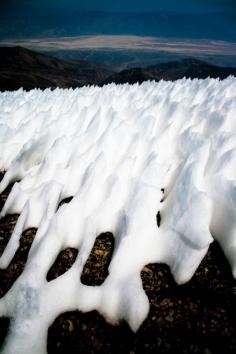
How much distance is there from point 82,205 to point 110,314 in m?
0.95

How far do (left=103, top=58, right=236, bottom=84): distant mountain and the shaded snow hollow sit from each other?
5294 centimetres

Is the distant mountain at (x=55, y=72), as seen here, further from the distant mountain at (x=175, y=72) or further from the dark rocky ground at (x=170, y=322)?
the dark rocky ground at (x=170, y=322)

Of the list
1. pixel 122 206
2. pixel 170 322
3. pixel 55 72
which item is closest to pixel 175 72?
pixel 55 72

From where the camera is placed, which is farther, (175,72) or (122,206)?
(175,72)

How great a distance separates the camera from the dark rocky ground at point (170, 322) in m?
1.67

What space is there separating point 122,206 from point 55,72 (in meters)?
106

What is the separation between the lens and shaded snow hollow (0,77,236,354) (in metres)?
1.92

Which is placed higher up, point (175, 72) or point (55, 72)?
point (55, 72)

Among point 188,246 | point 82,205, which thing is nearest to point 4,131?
point 82,205

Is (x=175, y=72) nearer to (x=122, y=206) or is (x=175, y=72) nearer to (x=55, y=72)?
(x=55, y=72)

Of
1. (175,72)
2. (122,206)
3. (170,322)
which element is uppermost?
(122,206)

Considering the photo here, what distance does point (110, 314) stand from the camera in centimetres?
185

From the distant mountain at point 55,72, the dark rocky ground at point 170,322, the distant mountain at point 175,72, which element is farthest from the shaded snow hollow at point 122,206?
the distant mountain at point 175,72

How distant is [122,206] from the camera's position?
246 centimetres
